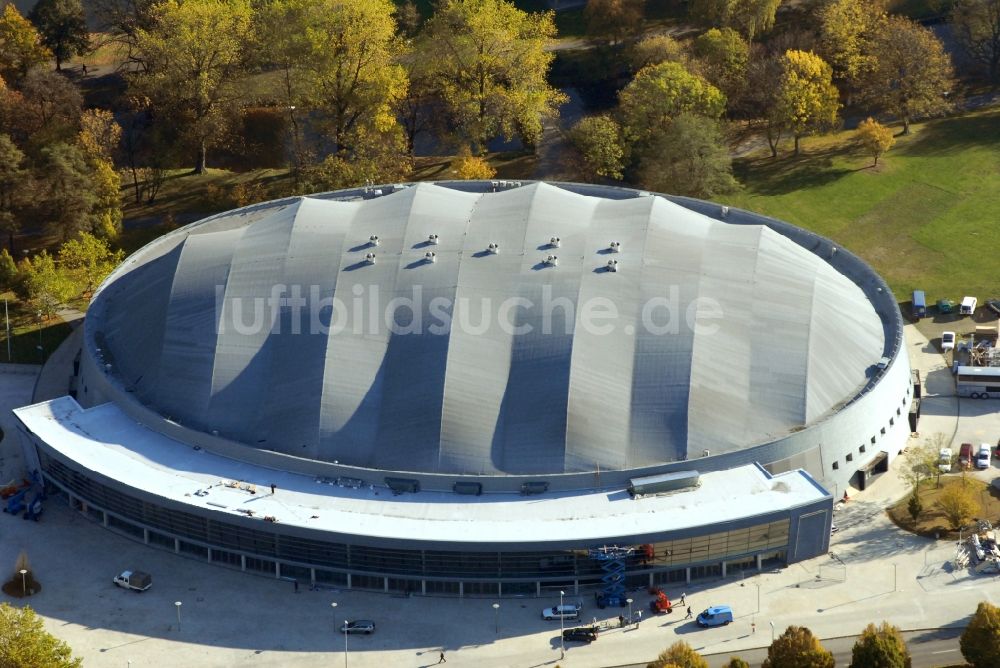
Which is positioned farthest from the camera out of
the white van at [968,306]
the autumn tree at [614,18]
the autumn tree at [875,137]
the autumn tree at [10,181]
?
the autumn tree at [614,18]

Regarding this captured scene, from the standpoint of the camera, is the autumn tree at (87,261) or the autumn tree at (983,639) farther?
the autumn tree at (87,261)

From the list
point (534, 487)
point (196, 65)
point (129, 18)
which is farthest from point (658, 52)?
point (534, 487)

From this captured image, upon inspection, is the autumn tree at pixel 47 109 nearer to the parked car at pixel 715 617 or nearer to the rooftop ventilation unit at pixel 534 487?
the rooftop ventilation unit at pixel 534 487

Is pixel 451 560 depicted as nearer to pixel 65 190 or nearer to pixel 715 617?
pixel 715 617

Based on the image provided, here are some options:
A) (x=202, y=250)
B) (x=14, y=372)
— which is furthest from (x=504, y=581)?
(x=14, y=372)

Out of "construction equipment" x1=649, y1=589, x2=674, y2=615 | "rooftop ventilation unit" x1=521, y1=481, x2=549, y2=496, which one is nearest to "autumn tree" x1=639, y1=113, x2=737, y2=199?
"rooftop ventilation unit" x1=521, y1=481, x2=549, y2=496

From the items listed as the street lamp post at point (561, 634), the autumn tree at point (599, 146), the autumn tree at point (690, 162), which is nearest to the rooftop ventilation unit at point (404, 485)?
the street lamp post at point (561, 634)

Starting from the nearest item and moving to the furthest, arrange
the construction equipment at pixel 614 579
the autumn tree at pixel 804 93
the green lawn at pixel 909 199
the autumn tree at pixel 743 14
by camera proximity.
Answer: the construction equipment at pixel 614 579, the green lawn at pixel 909 199, the autumn tree at pixel 804 93, the autumn tree at pixel 743 14
